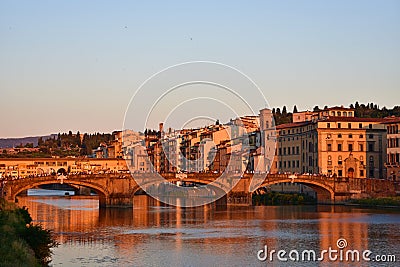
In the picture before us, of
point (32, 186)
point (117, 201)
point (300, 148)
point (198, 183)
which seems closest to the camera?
point (32, 186)

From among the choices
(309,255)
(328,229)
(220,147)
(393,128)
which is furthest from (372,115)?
(309,255)

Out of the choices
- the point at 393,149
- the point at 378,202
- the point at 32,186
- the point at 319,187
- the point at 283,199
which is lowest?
the point at 283,199

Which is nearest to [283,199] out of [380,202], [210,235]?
[380,202]

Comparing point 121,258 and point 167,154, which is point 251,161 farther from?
point 121,258

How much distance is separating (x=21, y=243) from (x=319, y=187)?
48.2 m

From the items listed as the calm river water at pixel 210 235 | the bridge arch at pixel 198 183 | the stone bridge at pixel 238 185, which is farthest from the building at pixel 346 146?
the calm river water at pixel 210 235

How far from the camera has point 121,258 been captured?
101 feet

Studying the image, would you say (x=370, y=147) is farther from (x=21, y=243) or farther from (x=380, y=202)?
(x=21, y=243)

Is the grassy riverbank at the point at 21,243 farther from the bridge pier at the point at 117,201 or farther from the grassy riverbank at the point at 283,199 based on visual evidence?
the grassy riverbank at the point at 283,199

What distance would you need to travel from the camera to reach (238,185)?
2682 inches

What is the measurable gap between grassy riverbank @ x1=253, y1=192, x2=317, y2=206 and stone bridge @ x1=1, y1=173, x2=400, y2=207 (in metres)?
1.47

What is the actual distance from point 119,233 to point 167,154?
94.3 meters

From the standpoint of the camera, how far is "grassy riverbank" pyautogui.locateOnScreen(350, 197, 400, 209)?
200 ft

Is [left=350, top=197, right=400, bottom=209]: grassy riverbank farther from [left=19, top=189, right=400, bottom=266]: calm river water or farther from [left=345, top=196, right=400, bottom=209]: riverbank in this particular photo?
[left=19, top=189, right=400, bottom=266]: calm river water
